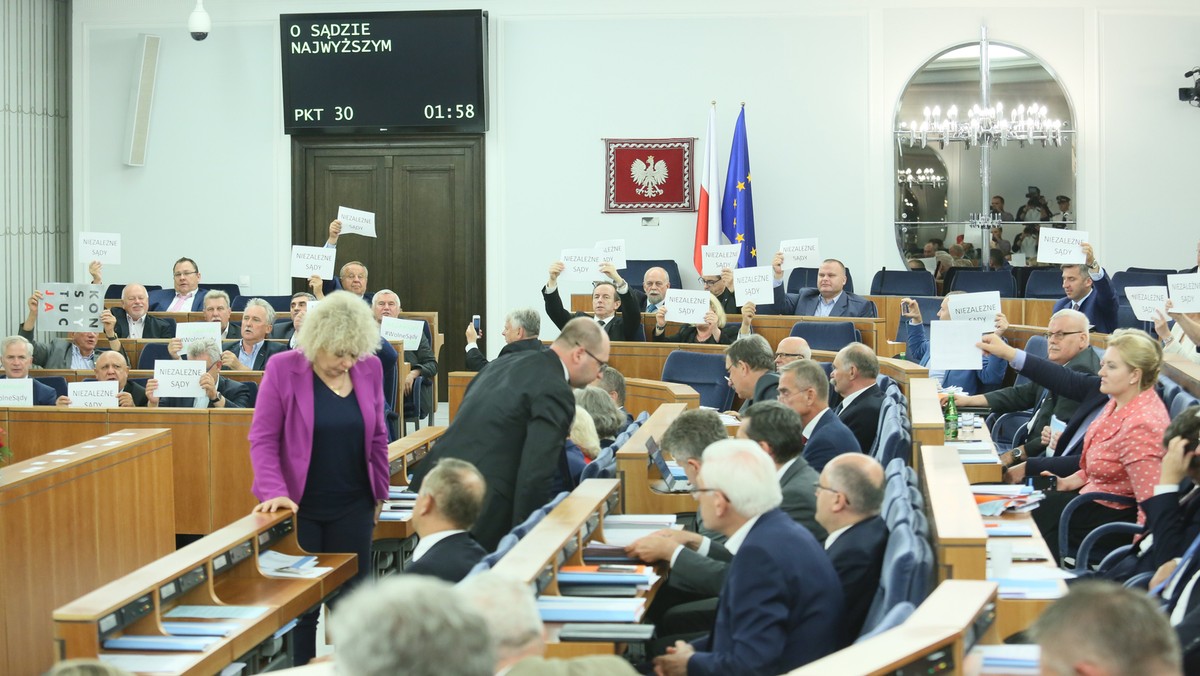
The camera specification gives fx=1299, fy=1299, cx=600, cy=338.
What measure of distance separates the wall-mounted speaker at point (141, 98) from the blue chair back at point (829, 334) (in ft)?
25.2

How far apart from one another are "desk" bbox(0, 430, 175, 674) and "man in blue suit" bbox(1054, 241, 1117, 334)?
222 inches

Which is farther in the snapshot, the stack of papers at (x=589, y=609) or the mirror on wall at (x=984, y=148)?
the mirror on wall at (x=984, y=148)

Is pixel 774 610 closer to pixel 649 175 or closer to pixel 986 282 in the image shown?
pixel 986 282

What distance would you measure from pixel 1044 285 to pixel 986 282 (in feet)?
1.67

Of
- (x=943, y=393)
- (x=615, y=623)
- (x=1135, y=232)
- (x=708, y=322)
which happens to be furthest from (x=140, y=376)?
(x=1135, y=232)

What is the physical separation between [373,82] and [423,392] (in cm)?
447

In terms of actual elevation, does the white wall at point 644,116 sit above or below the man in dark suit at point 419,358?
above

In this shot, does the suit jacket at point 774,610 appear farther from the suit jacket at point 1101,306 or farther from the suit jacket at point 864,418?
the suit jacket at point 1101,306

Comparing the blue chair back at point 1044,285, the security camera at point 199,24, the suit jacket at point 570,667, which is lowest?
the suit jacket at point 570,667

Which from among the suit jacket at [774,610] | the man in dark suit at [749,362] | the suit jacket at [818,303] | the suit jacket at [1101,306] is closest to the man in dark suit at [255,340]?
the man in dark suit at [749,362]

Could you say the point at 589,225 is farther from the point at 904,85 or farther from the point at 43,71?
the point at 43,71

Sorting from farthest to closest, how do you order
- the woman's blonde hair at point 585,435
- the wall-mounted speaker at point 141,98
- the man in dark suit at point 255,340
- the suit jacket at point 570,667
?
1. the wall-mounted speaker at point 141,98
2. the man in dark suit at point 255,340
3. the woman's blonde hair at point 585,435
4. the suit jacket at point 570,667

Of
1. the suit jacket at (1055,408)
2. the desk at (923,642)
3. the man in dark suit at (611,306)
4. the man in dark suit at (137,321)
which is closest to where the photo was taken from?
the desk at (923,642)

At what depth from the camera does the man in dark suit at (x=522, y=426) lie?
4418 millimetres
